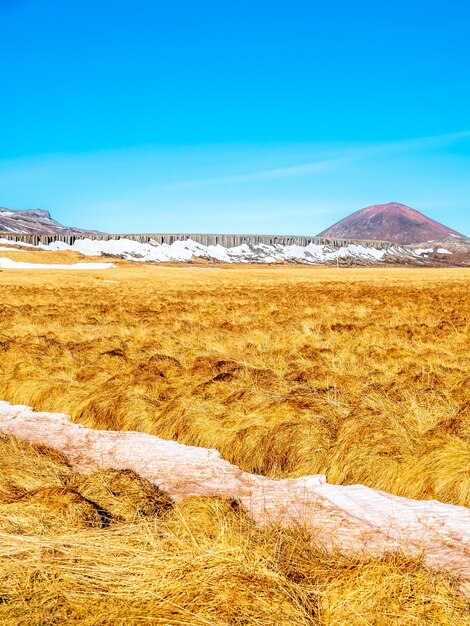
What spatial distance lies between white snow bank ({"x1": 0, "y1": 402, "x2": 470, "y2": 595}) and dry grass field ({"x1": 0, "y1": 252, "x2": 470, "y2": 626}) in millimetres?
307

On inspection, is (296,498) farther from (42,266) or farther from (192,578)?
(42,266)

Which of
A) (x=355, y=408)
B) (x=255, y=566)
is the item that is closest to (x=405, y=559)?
(x=255, y=566)

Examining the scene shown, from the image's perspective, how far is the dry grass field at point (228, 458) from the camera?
3074 mm

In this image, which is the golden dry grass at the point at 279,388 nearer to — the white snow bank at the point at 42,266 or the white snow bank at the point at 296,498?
the white snow bank at the point at 296,498

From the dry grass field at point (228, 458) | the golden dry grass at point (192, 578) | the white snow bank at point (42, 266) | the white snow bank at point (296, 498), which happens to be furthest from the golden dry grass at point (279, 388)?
the white snow bank at point (42, 266)

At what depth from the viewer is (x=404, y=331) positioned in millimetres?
15688

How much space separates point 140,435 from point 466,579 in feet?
16.2

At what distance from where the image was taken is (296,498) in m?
5.35

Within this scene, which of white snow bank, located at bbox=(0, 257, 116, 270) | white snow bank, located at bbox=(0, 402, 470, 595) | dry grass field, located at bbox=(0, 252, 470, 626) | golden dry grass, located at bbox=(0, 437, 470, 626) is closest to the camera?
golden dry grass, located at bbox=(0, 437, 470, 626)

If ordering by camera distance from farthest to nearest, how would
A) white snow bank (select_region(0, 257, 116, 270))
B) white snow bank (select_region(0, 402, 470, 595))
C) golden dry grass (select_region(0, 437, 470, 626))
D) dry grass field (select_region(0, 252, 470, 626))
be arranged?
1. white snow bank (select_region(0, 257, 116, 270))
2. white snow bank (select_region(0, 402, 470, 595))
3. dry grass field (select_region(0, 252, 470, 626))
4. golden dry grass (select_region(0, 437, 470, 626))

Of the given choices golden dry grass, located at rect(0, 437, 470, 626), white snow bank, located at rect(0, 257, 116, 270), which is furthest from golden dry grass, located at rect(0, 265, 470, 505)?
white snow bank, located at rect(0, 257, 116, 270)

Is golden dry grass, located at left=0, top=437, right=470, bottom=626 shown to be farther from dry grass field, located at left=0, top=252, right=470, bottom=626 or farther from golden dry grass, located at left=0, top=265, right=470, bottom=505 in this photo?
golden dry grass, located at left=0, top=265, right=470, bottom=505

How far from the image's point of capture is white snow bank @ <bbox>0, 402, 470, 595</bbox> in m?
4.34

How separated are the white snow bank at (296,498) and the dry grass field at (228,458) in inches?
12.1
